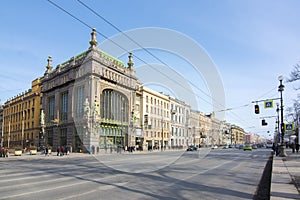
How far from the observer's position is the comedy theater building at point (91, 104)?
164ft

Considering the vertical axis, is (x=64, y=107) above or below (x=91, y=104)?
below

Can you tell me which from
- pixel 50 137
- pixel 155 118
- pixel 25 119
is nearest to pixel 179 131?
pixel 155 118

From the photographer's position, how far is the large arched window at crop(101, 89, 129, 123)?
53625mm

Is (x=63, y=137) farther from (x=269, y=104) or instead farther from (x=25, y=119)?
(x=269, y=104)

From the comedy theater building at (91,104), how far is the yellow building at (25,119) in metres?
8.90

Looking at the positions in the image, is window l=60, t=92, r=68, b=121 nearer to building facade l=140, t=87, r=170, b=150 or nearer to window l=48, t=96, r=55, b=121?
window l=48, t=96, r=55, b=121

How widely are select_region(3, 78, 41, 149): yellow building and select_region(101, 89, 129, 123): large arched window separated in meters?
23.8

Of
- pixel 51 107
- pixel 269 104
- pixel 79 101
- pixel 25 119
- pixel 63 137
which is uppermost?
pixel 79 101

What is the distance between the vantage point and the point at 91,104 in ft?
165

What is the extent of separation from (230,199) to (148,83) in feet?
30.2

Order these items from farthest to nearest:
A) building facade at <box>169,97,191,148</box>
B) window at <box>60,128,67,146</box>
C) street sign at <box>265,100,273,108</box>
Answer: building facade at <box>169,97,191,148</box>, window at <box>60,128,67,146</box>, street sign at <box>265,100,273,108</box>

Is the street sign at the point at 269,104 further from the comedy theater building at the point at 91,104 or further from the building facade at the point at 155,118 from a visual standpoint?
the building facade at the point at 155,118

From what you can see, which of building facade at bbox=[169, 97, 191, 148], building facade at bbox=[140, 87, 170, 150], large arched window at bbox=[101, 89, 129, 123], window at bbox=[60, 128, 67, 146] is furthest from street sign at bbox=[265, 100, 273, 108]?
building facade at bbox=[169, 97, 191, 148]

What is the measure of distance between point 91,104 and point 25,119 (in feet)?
130
